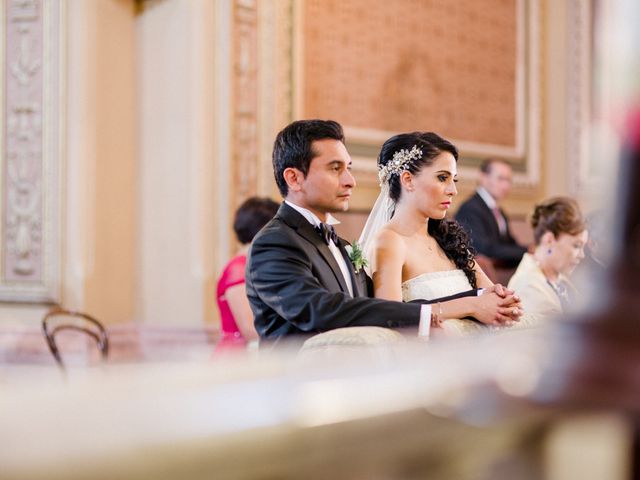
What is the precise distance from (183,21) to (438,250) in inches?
179

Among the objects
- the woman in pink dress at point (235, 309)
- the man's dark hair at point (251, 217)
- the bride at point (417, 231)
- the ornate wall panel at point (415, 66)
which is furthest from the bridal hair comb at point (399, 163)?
the ornate wall panel at point (415, 66)

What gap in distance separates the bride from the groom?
12 centimetres

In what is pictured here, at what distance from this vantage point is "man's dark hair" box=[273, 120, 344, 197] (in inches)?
106

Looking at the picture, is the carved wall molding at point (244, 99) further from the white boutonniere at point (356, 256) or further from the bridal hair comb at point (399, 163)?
the white boutonniere at point (356, 256)

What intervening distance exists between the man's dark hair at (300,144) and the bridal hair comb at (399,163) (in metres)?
0.27

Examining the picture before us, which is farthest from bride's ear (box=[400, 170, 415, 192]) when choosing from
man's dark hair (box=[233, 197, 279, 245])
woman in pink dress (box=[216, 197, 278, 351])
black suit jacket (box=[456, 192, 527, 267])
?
black suit jacket (box=[456, 192, 527, 267])

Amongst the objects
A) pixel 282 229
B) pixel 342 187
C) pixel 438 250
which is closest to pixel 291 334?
pixel 282 229

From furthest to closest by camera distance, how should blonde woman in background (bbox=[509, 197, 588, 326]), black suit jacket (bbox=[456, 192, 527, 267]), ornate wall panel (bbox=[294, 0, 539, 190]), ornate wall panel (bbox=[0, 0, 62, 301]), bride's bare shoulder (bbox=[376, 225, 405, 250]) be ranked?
ornate wall panel (bbox=[294, 0, 539, 190]) < black suit jacket (bbox=[456, 192, 527, 267]) < ornate wall panel (bbox=[0, 0, 62, 301]) < blonde woman in background (bbox=[509, 197, 588, 326]) < bride's bare shoulder (bbox=[376, 225, 405, 250])

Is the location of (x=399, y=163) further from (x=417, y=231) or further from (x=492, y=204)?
(x=492, y=204)

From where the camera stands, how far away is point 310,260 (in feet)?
8.46

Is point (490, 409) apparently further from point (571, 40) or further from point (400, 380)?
point (571, 40)

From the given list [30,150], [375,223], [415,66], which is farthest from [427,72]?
[375,223]

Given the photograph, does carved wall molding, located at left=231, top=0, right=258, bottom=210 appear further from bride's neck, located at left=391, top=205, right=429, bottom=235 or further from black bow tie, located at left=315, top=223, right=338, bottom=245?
black bow tie, located at left=315, top=223, right=338, bottom=245

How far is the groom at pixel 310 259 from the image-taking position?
2447 mm
